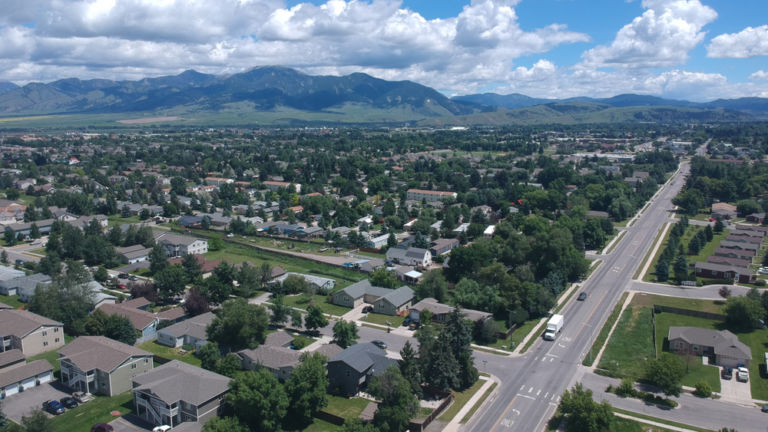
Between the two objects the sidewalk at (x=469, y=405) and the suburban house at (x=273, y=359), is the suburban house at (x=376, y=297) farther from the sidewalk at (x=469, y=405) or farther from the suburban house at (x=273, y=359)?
the sidewalk at (x=469, y=405)

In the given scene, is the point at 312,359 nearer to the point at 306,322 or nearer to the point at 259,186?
the point at 306,322

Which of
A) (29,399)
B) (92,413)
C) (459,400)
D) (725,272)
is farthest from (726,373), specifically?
(29,399)

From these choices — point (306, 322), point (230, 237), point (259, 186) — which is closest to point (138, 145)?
point (259, 186)

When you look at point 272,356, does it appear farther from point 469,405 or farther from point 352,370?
point 469,405

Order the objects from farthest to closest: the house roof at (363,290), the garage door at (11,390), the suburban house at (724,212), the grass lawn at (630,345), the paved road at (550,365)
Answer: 1. the suburban house at (724,212)
2. the house roof at (363,290)
3. the grass lawn at (630,345)
4. the garage door at (11,390)
5. the paved road at (550,365)

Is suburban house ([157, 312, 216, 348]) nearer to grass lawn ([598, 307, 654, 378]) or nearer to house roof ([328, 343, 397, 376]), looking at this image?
house roof ([328, 343, 397, 376])

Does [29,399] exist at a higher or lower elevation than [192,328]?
lower

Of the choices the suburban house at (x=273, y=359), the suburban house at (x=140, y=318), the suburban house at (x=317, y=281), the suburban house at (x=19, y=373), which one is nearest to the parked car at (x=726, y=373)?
the suburban house at (x=273, y=359)
